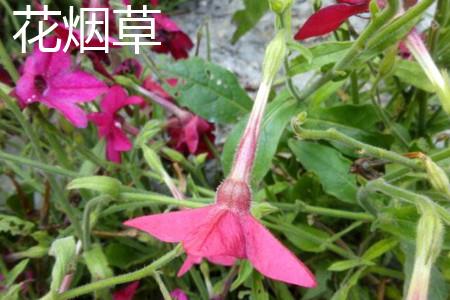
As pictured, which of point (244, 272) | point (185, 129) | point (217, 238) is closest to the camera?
point (217, 238)

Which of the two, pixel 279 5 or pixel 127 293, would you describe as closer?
pixel 279 5

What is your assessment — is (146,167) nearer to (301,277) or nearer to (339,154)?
(339,154)

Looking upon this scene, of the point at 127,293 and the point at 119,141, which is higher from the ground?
the point at 119,141

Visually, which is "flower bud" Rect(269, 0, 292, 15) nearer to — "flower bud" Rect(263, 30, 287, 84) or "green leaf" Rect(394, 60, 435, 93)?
"flower bud" Rect(263, 30, 287, 84)

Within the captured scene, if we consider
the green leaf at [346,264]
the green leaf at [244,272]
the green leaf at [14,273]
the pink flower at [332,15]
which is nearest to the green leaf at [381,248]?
the green leaf at [346,264]

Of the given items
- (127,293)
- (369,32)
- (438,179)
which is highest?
(369,32)

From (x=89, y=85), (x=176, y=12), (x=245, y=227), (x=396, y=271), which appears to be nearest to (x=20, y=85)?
(x=89, y=85)

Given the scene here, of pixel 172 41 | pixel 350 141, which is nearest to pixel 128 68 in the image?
pixel 172 41

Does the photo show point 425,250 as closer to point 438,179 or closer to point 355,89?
point 438,179
